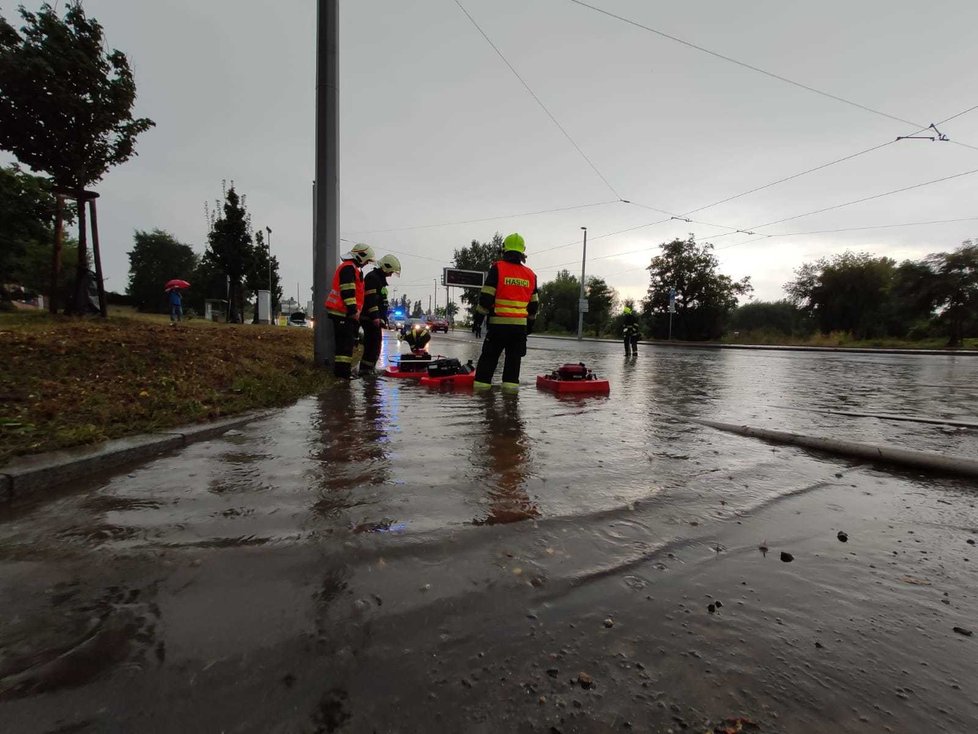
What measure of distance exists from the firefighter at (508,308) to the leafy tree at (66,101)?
9.65m

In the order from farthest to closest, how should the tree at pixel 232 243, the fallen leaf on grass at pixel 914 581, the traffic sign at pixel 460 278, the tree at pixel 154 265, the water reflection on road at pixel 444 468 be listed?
the tree at pixel 154 265, the traffic sign at pixel 460 278, the tree at pixel 232 243, the water reflection on road at pixel 444 468, the fallen leaf on grass at pixel 914 581

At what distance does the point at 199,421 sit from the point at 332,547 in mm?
3032

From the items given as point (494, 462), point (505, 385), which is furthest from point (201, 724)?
point (505, 385)

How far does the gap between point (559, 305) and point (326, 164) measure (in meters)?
63.6

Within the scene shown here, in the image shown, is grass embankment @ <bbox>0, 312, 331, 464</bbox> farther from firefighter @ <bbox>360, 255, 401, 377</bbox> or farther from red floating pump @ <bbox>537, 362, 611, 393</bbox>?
red floating pump @ <bbox>537, 362, 611, 393</bbox>

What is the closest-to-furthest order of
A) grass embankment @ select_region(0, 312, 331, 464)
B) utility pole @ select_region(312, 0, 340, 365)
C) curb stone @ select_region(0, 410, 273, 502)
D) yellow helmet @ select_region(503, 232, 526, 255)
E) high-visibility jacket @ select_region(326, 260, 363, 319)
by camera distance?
curb stone @ select_region(0, 410, 273, 502) → grass embankment @ select_region(0, 312, 331, 464) → yellow helmet @ select_region(503, 232, 526, 255) → high-visibility jacket @ select_region(326, 260, 363, 319) → utility pole @ select_region(312, 0, 340, 365)

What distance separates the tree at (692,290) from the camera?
40094 millimetres

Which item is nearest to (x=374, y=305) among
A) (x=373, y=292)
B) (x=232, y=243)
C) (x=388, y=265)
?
(x=373, y=292)

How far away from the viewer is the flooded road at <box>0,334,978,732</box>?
1346 mm

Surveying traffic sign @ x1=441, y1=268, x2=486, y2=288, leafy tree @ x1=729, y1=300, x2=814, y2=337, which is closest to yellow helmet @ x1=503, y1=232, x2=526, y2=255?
traffic sign @ x1=441, y1=268, x2=486, y2=288

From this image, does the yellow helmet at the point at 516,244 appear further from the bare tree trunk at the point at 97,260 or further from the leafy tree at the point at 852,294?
the leafy tree at the point at 852,294

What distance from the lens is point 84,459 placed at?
319 centimetres

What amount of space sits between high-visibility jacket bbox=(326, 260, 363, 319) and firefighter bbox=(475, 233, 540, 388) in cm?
205

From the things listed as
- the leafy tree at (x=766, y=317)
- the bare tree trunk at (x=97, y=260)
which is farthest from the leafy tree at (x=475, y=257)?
the bare tree trunk at (x=97, y=260)
